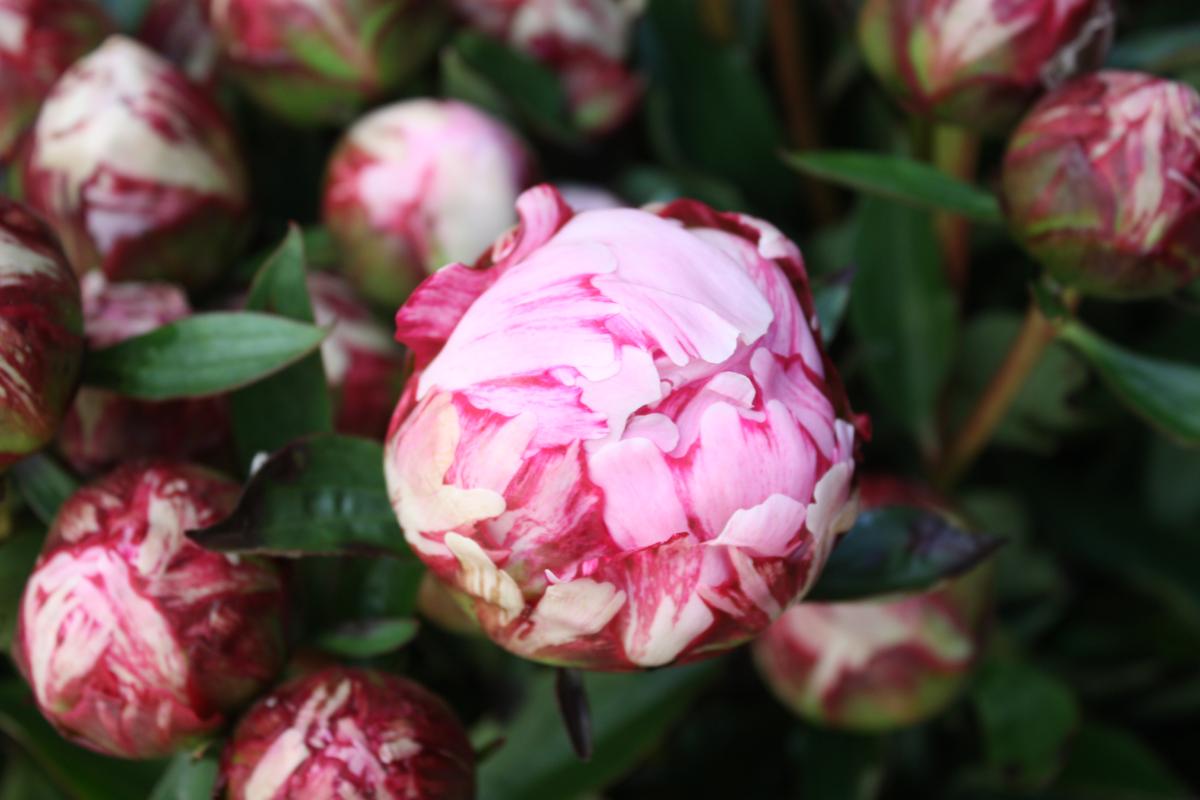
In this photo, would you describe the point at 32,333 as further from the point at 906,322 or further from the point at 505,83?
the point at 906,322

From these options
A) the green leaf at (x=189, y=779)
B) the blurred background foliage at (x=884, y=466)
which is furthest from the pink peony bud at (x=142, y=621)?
the blurred background foliage at (x=884, y=466)

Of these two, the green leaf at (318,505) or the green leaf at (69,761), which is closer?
the green leaf at (318,505)

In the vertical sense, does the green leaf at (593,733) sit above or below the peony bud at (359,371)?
below

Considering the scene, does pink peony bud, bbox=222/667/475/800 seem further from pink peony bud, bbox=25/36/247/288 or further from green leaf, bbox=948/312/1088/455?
green leaf, bbox=948/312/1088/455

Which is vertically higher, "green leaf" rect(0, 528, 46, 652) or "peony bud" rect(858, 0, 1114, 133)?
"peony bud" rect(858, 0, 1114, 133)

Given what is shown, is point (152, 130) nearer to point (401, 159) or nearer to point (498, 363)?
point (401, 159)

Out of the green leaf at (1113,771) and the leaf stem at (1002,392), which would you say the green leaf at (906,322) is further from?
the green leaf at (1113,771)

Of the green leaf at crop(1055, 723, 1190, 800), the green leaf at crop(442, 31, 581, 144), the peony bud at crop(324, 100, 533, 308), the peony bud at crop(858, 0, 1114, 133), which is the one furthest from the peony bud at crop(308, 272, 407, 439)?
the green leaf at crop(1055, 723, 1190, 800)
